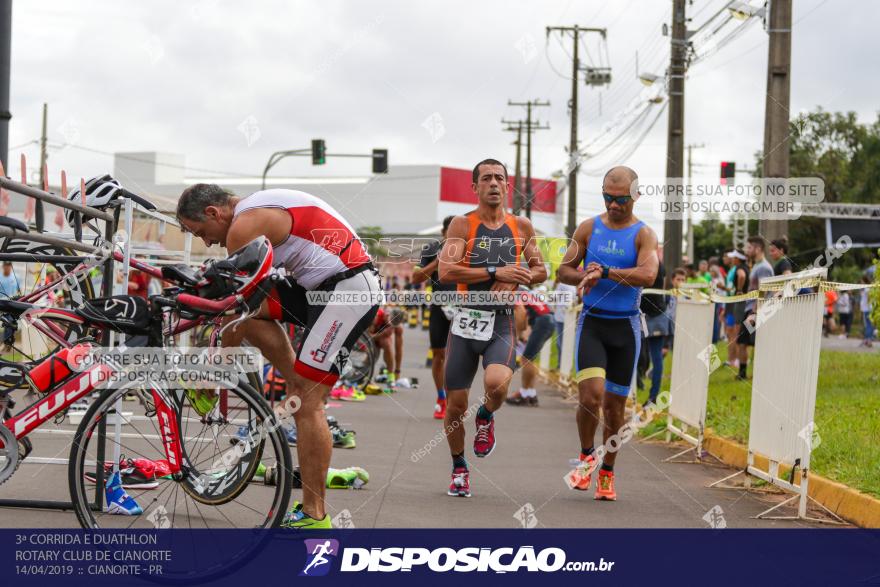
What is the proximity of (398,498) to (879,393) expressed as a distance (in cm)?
725

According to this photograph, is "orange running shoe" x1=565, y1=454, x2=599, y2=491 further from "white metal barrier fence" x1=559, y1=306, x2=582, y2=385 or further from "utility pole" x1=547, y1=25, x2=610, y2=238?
"utility pole" x1=547, y1=25, x2=610, y2=238

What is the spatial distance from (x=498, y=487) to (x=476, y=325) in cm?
121

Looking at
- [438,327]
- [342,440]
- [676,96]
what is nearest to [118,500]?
[342,440]

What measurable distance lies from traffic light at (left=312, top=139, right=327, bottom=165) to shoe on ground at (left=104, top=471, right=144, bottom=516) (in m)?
31.6

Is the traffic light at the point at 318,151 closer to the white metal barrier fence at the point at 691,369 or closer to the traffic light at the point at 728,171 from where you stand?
the traffic light at the point at 728,171

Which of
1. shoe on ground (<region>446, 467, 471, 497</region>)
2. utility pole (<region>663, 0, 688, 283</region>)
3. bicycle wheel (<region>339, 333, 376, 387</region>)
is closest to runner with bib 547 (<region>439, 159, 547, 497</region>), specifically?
shoe on ground (<region>446, 467, 471, 497</region>)

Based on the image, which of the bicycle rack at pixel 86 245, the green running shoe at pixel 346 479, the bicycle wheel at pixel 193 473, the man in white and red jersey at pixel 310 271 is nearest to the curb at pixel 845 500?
the green running shoe at pixel 346 479

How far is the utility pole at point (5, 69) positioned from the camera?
28.1 ft

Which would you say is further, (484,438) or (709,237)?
(709,237)

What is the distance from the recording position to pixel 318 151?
121ft

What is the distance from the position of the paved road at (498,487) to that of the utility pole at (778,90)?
4.06 m

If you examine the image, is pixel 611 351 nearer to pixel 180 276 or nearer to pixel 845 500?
pixel 845 500

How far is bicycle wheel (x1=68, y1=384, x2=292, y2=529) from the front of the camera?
4.75m

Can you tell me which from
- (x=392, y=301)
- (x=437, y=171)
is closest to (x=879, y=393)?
(x=392, y=301)
